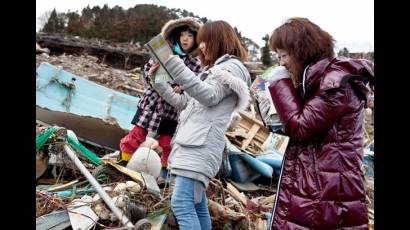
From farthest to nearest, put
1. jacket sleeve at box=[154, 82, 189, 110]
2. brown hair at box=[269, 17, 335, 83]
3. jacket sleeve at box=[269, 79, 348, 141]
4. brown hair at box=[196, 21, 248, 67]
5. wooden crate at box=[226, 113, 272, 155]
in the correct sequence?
wooden crate at box=[226, 113, 272, 155]
jacket sleeve at box=[154, 82, 189, 110]
brown hair at box=[196, 21, 248, 67]
brown hair at box=[269, 17, 335, 83]
jacket sleeve at box=[269, 79, 348, 141]

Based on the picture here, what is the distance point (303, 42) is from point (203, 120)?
0.85 m

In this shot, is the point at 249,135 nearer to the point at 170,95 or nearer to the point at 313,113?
the point at 170,95

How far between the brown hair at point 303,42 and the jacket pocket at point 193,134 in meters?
0.72

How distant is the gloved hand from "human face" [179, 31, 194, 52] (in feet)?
6.00

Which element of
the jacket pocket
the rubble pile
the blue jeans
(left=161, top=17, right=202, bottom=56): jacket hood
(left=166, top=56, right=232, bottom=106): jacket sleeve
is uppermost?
(left=161, top=17, right=202, bottom=56): jacket hood

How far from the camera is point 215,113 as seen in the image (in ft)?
8.81

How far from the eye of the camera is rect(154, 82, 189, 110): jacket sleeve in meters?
3.20

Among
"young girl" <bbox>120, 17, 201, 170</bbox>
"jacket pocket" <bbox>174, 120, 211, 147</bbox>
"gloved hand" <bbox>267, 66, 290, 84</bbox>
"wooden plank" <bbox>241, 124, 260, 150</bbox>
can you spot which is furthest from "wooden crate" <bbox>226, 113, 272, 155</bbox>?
"gloved hand" <bbox>267, 66, 290, 84</bbox>

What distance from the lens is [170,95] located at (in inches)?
129

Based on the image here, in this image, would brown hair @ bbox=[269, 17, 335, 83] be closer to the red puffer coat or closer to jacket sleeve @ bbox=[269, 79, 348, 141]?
the red puffer coat

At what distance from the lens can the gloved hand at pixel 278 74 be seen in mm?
2105
